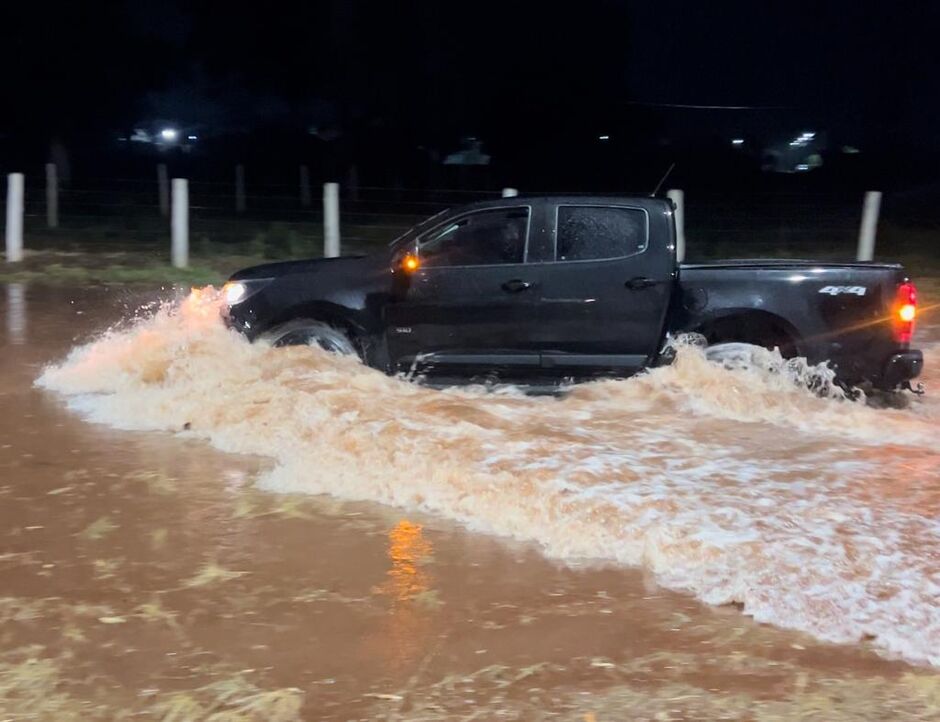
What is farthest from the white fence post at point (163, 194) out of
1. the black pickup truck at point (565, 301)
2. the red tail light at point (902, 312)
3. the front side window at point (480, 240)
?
the red tail light at point (902, 312)

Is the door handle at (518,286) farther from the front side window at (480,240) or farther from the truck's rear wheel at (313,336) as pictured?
the truck's rear wheel at (313,336)

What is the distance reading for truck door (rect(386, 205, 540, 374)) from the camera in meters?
8.72

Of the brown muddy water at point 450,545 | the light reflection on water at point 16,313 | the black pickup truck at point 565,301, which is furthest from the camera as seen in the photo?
the light reflection on water at point 16,313

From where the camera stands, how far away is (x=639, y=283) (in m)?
8.62

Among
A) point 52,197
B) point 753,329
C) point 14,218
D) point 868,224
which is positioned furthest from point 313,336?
point 52,197

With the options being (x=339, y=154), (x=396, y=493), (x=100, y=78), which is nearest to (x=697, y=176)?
(x=339, y=154)

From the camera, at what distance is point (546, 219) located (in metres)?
8.87

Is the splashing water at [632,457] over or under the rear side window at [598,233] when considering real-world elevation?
under

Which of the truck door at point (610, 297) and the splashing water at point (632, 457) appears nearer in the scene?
the splashing water at point (632, 457)

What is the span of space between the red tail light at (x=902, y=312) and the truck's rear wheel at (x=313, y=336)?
13.2 feet

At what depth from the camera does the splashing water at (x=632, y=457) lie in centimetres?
563

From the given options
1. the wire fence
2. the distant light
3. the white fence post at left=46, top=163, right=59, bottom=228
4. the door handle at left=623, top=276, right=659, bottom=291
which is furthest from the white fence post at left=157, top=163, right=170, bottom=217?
the door handle at left=623, top=276, right=659, bottom=291

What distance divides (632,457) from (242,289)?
11.3 ft

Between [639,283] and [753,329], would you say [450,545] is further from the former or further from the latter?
[753,329]
